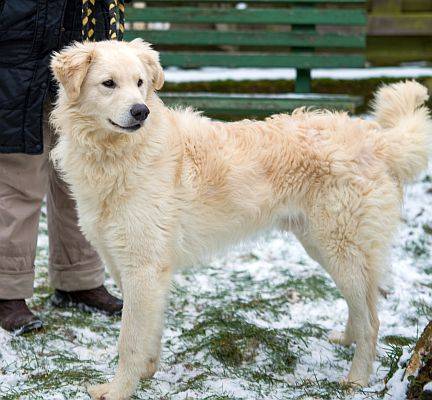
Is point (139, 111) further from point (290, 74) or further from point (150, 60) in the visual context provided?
point (290, 74)

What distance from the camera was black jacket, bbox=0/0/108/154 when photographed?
145 inches

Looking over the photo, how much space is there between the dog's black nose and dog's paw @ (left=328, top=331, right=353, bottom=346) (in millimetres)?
1704

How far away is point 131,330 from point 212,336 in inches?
27.3

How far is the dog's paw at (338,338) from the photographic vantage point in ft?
13.0

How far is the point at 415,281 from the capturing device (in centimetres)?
480

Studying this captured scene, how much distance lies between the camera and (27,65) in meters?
3.76

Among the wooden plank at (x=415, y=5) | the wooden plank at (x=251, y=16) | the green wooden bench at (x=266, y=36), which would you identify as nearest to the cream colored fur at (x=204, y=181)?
the green wooden bench at (x=266, y=36)

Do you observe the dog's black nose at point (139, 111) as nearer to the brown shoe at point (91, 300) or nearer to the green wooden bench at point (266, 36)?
the brown shoe at point (91, 300)

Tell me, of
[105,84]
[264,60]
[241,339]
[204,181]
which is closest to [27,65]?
[105,84]

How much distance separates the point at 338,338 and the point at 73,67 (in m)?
2.03

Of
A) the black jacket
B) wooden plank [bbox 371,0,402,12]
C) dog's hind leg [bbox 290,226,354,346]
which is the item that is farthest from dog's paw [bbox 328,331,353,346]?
wooden plank [bbox 371,0,402,12]

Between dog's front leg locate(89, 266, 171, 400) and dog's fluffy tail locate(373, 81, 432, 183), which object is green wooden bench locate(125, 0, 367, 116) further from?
dog's front leg locate(89, 266, 171, 400)

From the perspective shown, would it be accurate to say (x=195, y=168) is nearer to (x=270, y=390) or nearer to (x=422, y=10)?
(x=270, y=390)

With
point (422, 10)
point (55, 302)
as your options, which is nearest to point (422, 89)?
point (55, 302)
